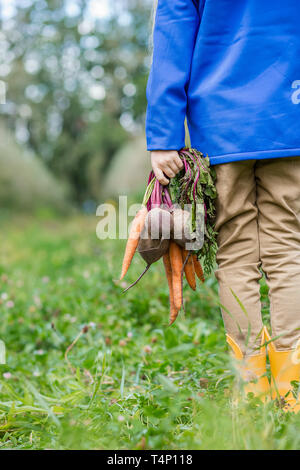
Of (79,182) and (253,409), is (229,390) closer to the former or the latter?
(253,409)

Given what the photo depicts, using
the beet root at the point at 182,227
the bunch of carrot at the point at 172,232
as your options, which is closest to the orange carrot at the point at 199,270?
the bunch of carrot at the point at 172,232

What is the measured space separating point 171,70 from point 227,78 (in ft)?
0.58

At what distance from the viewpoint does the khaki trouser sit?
149cm

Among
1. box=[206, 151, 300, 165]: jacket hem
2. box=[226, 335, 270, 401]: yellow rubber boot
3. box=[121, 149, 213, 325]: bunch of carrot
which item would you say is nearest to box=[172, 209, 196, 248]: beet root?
box=[121, 149, 213, 325]: bunch of carrot

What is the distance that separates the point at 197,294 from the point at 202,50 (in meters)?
1.43

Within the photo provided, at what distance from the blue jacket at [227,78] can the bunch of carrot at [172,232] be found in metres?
0.10

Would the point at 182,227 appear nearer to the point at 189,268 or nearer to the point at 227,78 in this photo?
the point at 189,268

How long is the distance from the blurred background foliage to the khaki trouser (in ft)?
43.0

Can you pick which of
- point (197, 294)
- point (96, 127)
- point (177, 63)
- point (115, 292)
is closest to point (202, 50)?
point (177, 63)

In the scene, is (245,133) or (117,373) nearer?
(245,133)

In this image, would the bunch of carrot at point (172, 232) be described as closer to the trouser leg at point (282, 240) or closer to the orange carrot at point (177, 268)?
the orange carrot at point (177, 268)

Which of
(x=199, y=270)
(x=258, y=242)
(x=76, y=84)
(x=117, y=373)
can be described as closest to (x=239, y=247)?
(x=258, y=242)

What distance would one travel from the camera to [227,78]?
1.45 meters

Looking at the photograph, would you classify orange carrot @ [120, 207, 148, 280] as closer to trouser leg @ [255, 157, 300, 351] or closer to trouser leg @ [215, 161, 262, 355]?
trouser leg @ [215, 161, 262, 355]
